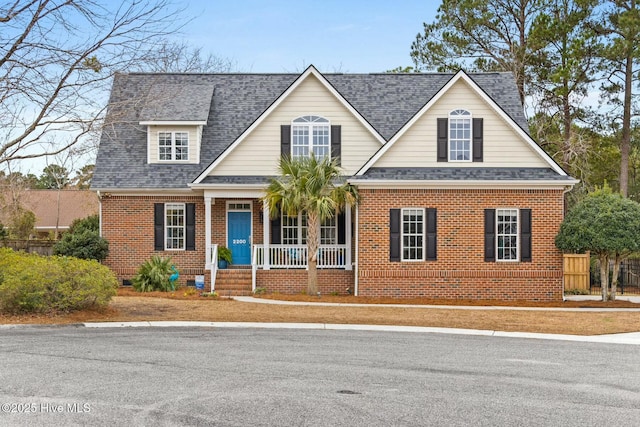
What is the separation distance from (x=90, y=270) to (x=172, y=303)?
3631mm

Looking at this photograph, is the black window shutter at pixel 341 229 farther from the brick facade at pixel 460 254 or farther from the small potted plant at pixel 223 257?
the small potted plant at pixel 223 257

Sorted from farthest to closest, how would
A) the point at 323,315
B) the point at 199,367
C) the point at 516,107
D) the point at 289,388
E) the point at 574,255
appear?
the point at 574,255 < the point at 516,107 < the point at 323,315 < the point at 199,367 < the point at 289,388

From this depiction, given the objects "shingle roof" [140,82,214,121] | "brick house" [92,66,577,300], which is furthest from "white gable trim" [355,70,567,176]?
"shingle roof" [140,82,214,121]

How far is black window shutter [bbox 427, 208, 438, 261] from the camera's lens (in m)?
24.2

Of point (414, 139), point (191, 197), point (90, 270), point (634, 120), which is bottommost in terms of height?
point (90, 270)

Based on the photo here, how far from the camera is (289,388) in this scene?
9.99 m

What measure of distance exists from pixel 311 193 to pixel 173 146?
22.8 ft

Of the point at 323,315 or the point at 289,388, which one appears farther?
the point at 323,315

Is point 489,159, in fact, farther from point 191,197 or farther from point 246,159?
point 191,197

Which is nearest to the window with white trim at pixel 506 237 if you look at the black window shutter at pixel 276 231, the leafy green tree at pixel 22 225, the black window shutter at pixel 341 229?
the black window shutter at pixel 341 229

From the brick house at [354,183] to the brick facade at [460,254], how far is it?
4cm

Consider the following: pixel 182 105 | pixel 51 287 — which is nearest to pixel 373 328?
pixel 51 287

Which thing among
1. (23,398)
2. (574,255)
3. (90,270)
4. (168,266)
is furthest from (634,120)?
(23,398)

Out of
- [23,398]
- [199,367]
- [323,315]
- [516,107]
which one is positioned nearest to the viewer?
[23,398]
